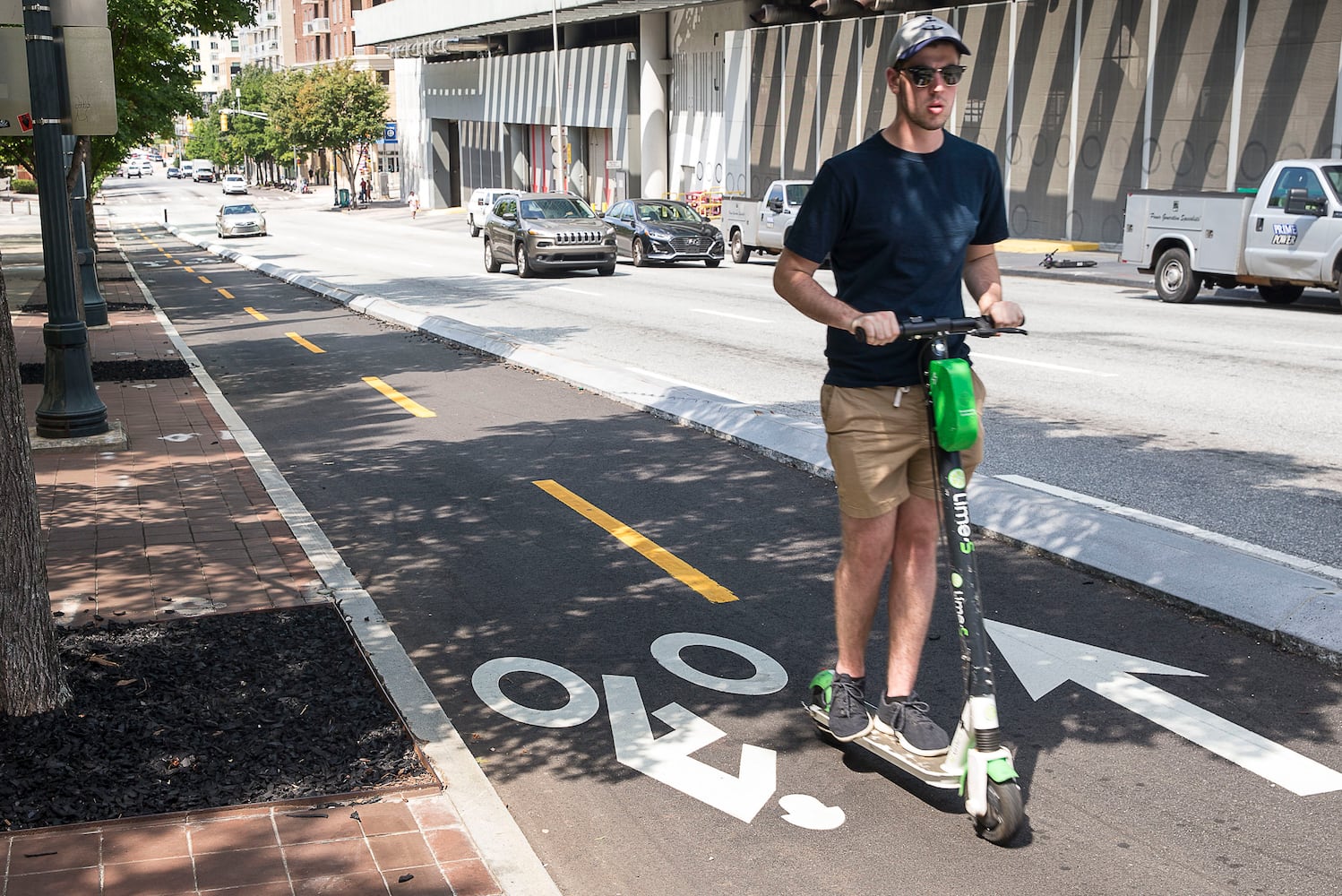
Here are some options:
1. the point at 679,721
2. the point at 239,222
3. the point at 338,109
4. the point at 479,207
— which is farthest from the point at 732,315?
the point at 338,109

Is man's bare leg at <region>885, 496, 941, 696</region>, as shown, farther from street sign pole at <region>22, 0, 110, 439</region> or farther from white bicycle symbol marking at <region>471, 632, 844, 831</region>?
street sign pole at <region>22, 0, 110, 439</region>

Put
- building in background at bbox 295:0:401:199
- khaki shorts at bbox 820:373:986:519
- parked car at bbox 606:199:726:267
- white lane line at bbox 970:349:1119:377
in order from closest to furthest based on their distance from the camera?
1. khaki shorts at bbox 820:373:986:519
2. white lane line at bbox 970:349:1119:377
3. parked car at bbox 606:199:726:267
4. building in background at bbox 295:0:401:199

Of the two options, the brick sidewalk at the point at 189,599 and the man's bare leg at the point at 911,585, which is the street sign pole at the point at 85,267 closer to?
the brick sidewalk at the point at 189,599

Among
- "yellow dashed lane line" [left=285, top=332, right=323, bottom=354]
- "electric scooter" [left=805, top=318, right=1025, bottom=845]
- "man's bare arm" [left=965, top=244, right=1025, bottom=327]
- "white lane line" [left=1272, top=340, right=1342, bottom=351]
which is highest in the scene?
"man's bare arm" [left=965, top=244, right=1025, bottom=327]

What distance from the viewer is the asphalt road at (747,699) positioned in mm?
3715

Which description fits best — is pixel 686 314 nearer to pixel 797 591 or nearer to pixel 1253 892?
pixel 797 591

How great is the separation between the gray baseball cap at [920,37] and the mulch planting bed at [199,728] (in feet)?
8.38

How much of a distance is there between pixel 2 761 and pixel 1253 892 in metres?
3.62

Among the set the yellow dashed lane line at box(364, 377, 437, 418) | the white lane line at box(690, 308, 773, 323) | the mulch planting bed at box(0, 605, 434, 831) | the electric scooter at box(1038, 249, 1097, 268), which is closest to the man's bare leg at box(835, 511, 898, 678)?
the mulch planting bed at box(0, 605, 434, 831)

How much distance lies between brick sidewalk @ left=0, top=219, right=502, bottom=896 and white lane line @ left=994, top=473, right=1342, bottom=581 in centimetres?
409

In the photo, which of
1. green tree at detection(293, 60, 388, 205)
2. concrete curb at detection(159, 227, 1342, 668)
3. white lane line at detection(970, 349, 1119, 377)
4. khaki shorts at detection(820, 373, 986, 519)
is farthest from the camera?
green tree at detection(293, 60, 388, 205)

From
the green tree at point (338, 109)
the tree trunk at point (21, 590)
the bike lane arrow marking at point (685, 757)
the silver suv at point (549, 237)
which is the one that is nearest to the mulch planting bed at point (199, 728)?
the tree trunk at point (21, 590)

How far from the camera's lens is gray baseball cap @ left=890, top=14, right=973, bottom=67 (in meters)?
3.73

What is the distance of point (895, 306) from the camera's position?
3957 millimetres
